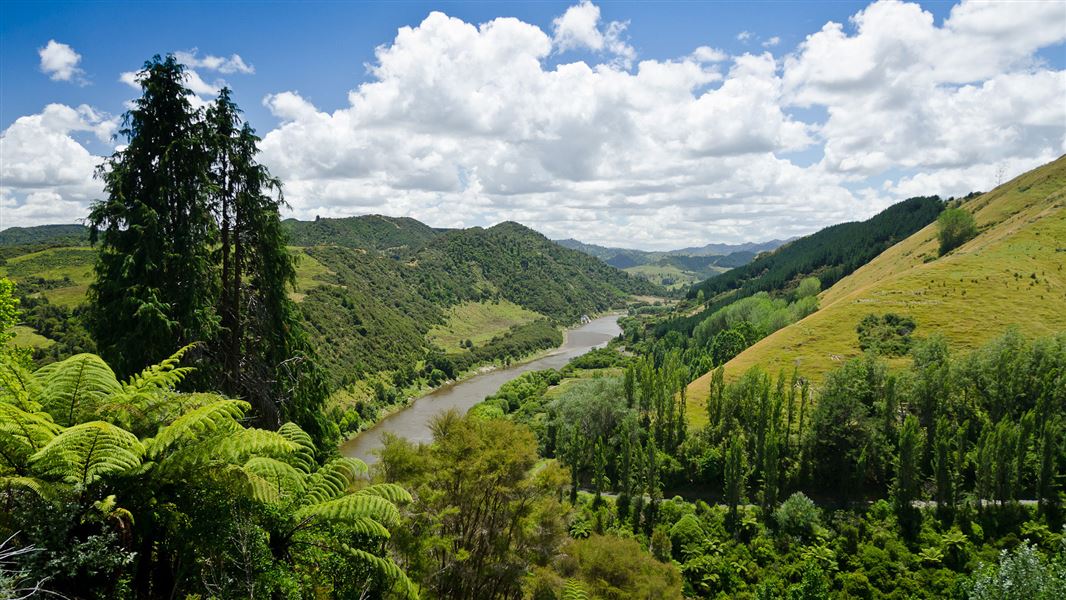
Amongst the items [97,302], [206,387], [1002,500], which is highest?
[97,302]

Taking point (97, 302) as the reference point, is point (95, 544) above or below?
below

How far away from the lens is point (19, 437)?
6340mm

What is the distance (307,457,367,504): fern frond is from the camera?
9.33m

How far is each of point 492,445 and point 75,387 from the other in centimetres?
1072

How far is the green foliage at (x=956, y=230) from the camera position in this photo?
11731 centimetres

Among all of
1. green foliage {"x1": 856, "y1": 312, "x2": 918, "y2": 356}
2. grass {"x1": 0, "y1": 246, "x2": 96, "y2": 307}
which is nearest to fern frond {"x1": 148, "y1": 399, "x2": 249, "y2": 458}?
green foliage {"x1": 856, "y1": 312, "x2": 918, "y2": 356}

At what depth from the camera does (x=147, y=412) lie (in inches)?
320

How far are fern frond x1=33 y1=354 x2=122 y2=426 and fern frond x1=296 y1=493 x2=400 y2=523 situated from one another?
138 inches

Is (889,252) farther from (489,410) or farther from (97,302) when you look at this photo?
(97,302)

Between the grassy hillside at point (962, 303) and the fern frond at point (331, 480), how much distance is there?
62295 millimetres

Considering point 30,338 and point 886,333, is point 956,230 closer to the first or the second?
point 886,333

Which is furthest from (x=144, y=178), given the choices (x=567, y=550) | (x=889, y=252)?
(x=889, y=252)

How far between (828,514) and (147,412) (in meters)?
54.9

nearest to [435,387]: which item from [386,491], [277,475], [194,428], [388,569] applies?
[386,491]
